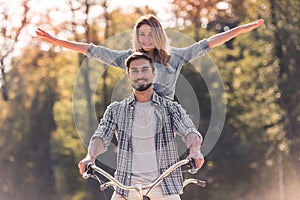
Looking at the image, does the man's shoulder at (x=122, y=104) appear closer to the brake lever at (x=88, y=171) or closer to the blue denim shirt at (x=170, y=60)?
the blue denim shirt at (x=170, y=60)

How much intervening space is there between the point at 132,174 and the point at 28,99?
1932 centimetres

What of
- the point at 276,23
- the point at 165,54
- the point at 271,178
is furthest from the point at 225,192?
the point at 165,54

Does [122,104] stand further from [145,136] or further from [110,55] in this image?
[110,55]

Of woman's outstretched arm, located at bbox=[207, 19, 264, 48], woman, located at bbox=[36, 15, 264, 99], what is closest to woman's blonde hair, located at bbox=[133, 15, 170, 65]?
woman, located at bbox=[36, 15, 264, 99]

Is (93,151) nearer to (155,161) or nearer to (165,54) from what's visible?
(155,161)

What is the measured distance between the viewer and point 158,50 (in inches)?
226

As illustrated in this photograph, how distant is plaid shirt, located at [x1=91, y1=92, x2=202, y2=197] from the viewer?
5418mm

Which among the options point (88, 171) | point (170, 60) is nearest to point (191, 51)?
point (170, 60)

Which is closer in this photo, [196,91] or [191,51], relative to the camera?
[191,51]

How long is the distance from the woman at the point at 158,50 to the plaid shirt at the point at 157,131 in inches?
14.6

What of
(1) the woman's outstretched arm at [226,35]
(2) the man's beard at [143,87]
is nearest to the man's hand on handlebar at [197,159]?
(2) the man's beard at [143,87]

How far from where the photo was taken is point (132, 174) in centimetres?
540

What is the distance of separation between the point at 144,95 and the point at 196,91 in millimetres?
16238

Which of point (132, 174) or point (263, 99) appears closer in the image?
point (132, 174)
